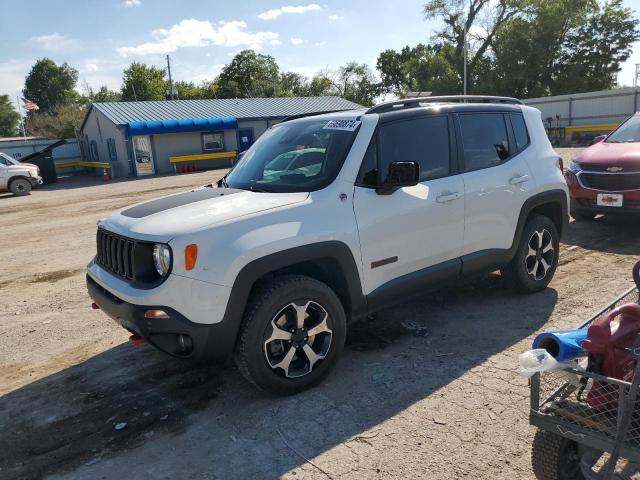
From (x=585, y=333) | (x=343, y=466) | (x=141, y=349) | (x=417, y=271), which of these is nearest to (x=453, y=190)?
(x=417, y=271)

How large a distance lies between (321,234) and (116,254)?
1.49m

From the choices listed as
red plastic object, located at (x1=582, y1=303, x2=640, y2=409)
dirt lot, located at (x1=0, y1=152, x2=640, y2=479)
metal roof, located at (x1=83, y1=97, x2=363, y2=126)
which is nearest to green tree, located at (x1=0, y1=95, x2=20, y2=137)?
metal roof, located at (x1=83, y1=97, x2=363, y2=126)

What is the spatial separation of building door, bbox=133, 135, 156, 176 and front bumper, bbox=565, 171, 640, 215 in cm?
2515

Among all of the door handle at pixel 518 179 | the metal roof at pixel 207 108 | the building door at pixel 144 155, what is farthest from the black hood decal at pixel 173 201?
the building door at pixel 144 155

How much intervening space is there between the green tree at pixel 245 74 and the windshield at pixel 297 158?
6437 cm

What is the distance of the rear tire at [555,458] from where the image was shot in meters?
2.52

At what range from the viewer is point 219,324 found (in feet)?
10.9

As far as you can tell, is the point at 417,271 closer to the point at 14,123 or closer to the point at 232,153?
the point at 232,153

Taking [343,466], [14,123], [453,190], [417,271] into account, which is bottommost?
[343,466]

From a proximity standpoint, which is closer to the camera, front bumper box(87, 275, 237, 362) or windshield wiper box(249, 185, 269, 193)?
→ front bumper box(87, 275, 237, 362)

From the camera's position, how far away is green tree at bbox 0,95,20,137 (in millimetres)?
74562

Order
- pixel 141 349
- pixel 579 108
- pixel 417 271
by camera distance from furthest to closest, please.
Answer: pixel 579 108 < pixel 141 349 < pixel 417 271

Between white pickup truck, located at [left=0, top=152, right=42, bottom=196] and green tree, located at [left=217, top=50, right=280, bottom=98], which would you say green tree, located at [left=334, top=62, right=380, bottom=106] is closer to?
Answer: green tree, located at [left=217, top=50, right=280, bottom=98]

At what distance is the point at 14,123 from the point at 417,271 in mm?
87024
